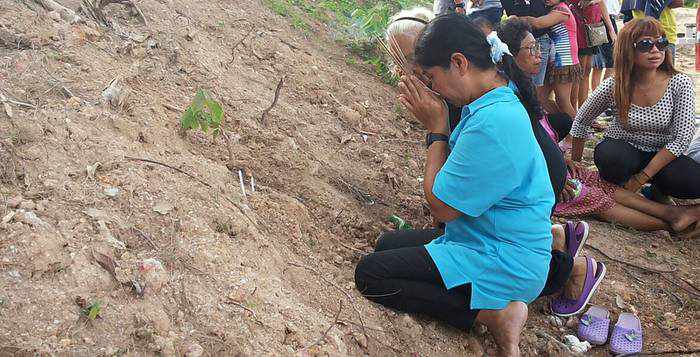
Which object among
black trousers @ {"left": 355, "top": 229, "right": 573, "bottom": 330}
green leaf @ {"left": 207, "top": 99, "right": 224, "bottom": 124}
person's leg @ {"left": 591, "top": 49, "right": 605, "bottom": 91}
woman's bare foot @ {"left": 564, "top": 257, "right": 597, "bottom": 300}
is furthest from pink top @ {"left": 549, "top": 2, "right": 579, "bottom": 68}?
green leaf @ {"left": 207, "top": 99, "right": 224, "bottom": 124}

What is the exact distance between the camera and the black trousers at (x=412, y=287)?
2.91 meters

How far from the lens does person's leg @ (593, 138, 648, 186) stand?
4449mm

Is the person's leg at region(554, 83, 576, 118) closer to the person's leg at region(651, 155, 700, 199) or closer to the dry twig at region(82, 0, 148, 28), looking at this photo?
the person's leg at region(651, 155, 700, 199)

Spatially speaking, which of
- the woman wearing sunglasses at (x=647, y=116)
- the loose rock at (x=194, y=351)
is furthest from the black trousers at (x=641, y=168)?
the loose rock at (x=194, y=351)

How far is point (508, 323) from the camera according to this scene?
2834mm

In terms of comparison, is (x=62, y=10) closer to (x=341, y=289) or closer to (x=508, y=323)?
(x=341, y=289)

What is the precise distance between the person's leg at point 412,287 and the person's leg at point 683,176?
2.24 meters

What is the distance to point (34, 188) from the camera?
8.83ft

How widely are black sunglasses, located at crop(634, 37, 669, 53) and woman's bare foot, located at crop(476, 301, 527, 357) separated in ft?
7.18

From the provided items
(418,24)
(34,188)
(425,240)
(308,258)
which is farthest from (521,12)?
(34,188)

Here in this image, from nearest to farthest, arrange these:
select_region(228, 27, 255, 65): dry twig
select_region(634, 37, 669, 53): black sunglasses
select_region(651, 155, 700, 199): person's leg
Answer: select_region(634, 37, 669, 53): black sunglasses < select_region(651, 155, 700, 199): person's leg < select_region(228, 27, 255, 65): dry twig

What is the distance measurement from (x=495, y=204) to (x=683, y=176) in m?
2.30

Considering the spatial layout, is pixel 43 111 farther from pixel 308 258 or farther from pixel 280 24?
pixel 280 24

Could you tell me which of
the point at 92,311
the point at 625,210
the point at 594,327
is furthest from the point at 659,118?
the point at 92,311
